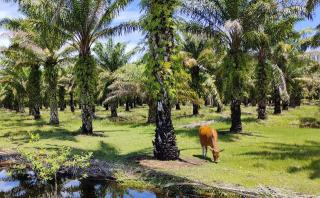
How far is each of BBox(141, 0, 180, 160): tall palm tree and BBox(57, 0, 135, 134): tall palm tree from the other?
8573mm

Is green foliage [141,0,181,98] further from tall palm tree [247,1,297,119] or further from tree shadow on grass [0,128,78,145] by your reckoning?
tall palm tree [247,1,297,119]

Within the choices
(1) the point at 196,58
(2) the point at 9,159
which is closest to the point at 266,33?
(1) the point at 196,58

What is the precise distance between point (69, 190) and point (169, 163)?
17.3 feet

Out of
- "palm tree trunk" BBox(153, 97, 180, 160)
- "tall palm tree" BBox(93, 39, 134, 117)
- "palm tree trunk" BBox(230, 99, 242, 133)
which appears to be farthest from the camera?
"tall palm tree" BBox(93, 39, 134, 117)

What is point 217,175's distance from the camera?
15383 millimetres

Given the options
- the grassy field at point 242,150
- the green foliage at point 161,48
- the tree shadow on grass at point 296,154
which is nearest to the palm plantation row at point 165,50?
the green foliage at point 161,48

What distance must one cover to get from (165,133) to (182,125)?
15.5 metres

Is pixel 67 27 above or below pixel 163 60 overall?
above

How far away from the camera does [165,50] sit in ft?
60.3

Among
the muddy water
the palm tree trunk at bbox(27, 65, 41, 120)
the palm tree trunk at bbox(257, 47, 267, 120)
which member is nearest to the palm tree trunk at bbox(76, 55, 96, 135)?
the palm tree trunk at bbox(27, 65, 41, 120)

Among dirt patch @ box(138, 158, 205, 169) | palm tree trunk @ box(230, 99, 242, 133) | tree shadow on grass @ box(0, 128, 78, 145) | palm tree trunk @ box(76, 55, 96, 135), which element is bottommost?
dirt patch @ box(138, 158, 205, 169)

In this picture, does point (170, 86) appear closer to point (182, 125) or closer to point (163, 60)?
point (163, 60)

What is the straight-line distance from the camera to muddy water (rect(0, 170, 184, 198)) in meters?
13.1

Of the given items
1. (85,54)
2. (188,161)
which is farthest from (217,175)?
(85,54)
